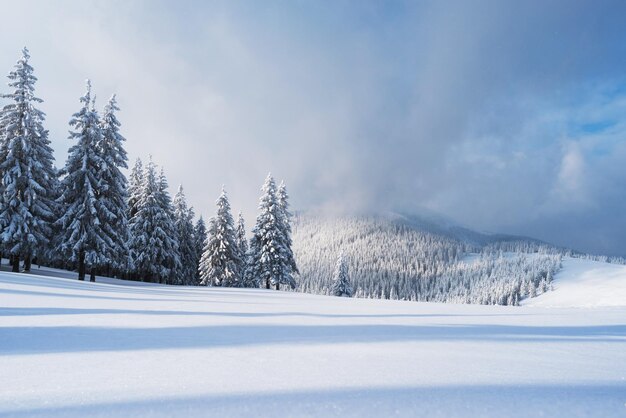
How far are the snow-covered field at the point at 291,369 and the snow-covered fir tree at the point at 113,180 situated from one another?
19.8 m

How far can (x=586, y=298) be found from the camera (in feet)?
268

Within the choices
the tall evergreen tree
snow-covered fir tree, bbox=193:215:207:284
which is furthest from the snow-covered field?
snow-covered fir tree, bbox=193:215:207:284

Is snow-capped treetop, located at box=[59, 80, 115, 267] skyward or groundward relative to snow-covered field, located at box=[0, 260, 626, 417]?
skyward

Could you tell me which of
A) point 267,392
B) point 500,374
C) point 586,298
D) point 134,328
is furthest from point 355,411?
point 586,298

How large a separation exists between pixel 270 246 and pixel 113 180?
58.3 ft

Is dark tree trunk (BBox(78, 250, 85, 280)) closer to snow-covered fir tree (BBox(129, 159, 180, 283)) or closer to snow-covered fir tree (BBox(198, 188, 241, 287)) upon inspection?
snow-covered fir tree (BBox(129, 159, 180, 283))

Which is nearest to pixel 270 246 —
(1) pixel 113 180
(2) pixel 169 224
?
(2) pixel 169 224

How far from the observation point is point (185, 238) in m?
48.0

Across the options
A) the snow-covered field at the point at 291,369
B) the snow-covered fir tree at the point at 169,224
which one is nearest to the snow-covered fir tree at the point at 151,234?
the snow-covered fir tree at the point at 169,224

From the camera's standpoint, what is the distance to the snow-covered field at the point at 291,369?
10.7 ft

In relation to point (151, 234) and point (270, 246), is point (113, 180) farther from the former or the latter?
point (270, 246)

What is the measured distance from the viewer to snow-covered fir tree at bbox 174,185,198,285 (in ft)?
155

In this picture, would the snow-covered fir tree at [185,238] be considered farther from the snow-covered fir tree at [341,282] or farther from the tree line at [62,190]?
the snow-covered fir tree at [341,282]

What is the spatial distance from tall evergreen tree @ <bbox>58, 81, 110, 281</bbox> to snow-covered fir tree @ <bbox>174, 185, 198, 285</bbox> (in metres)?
20.4
